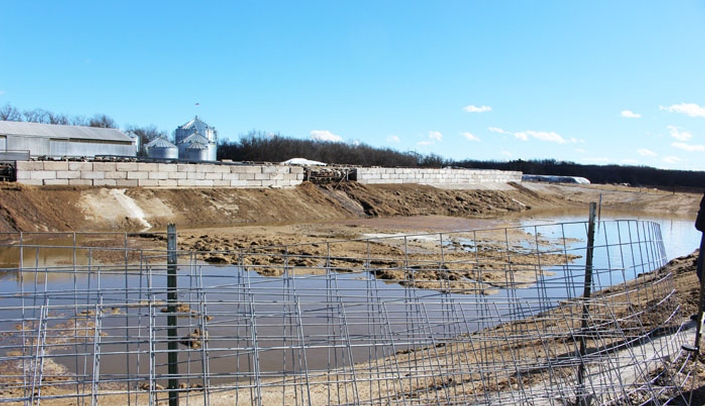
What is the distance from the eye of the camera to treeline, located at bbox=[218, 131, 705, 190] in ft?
192

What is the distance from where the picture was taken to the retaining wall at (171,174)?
19672mm

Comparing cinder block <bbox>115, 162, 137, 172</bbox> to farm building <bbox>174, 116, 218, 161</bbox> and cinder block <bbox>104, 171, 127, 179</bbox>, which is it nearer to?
cinder block <bbox>104, 171, 127, 179</bbox>

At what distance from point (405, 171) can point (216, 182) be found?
1321cm

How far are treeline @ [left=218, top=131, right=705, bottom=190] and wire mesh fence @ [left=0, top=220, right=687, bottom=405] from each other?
45.6 m

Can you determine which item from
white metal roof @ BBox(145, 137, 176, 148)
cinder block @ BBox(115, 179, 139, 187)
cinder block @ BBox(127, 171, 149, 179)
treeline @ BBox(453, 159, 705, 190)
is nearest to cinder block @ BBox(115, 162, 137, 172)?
cinder block @ BBox(127, 171, 149, 179)

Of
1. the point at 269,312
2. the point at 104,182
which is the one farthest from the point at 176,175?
the point at 269,312

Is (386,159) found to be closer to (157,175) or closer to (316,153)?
(316,153)

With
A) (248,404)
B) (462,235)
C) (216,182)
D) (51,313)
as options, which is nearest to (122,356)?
(51,313)

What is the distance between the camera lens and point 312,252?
609 inches

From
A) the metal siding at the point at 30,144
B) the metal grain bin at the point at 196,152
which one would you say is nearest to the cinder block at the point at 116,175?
the metal siding at the point at 30,144

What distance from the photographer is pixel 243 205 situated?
2356 cm

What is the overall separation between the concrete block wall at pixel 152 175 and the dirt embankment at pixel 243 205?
496 millimetres

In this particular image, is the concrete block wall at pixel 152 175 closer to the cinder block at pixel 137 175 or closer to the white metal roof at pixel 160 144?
the cinder block at pixel 137 175

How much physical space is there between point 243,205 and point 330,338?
17.8 m
